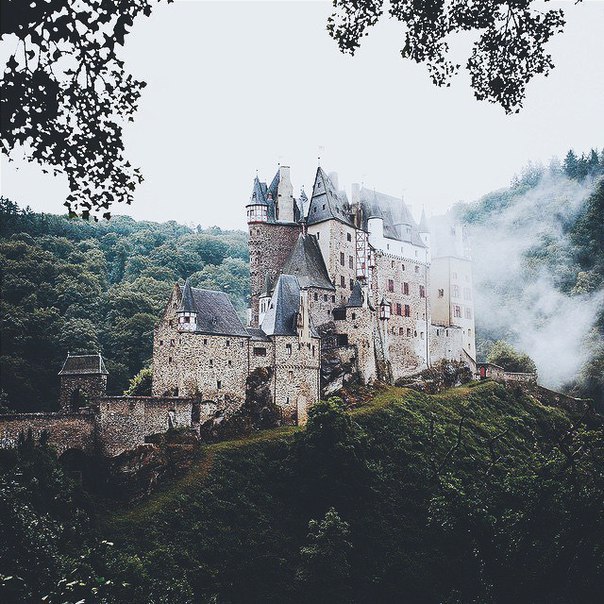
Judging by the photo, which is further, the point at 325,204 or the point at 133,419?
the point at 325,204

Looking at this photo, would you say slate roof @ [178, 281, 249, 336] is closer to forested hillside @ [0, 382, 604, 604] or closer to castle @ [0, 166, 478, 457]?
castle @ [0, 166, 478, 457]

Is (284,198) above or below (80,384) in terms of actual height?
above

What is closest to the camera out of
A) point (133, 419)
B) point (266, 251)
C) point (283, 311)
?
point (133, 419)

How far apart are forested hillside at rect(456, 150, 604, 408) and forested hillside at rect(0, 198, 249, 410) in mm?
33437

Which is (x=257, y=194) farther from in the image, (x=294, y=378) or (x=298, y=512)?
(x=298, y=512)

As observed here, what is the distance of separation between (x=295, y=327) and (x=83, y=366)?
12.3 m

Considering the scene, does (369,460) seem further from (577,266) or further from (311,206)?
(577,266)

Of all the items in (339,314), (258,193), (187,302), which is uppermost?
(258,193)

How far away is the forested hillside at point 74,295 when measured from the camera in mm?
53375

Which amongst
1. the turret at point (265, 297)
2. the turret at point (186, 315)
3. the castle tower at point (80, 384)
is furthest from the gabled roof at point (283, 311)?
the castle tower at point (80, 384)

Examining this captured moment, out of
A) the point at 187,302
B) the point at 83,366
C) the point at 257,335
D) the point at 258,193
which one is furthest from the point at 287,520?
the point at 258,193

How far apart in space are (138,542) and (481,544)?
19309mm

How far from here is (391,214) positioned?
192 ft

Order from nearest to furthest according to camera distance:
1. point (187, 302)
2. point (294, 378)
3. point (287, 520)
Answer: point (287, 520) → point (187, 302) → point (294, 378)
